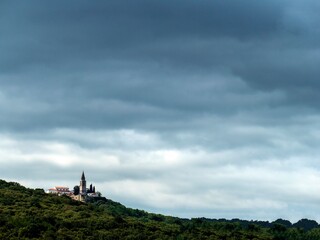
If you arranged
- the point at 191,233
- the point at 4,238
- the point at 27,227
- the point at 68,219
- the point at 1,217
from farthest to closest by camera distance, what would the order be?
the point at 191,233, the point at 68,219, the point at 1,217, the point at 27,227, the point at 4,238

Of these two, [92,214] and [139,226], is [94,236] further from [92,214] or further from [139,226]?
[92,214]

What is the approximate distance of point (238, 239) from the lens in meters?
198

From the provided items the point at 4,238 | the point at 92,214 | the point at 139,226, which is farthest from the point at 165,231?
the point at 4,238

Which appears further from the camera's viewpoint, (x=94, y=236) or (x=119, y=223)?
(x=119, y=223)

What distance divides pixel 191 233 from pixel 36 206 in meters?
46.1

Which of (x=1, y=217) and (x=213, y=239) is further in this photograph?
(x=213, y=239)

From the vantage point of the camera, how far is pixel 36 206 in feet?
646

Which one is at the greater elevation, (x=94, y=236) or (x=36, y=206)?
(x=36, y=206)

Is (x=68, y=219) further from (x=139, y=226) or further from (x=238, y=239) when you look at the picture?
(x=238, y=239)

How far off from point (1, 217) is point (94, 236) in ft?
83.6

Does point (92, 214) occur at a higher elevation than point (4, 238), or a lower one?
higher

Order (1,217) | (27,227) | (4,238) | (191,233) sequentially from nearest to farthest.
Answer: (4,238)
(27,227)
(1,217)
(191,233)

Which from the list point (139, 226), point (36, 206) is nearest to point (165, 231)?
point (139, 226)

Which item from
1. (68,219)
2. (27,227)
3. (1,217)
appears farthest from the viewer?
(68,219)
